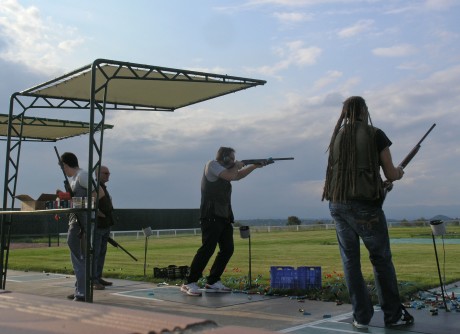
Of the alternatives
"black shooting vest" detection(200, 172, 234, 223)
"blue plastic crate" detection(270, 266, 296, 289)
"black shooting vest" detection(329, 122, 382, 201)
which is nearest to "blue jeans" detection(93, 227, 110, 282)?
"black shooting vest" detection(200, 172, 234, 223)

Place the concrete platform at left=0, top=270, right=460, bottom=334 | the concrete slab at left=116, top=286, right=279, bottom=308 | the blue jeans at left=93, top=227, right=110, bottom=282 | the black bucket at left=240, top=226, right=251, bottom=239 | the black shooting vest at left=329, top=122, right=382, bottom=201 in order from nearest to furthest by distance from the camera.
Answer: the concrete platform at left=0, top=270, right=460, bottom=334, the black shooting vest at left=329, top=122, right=382, bottom=201, the concrete slab at left=116, top=286, right=279, bottom=308, the black bucket at left=240, top=226, right=251, bottom=239, the blue jeans at left=93, top=227, right=110, bottom=282

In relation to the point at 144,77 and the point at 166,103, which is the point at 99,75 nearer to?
the point at 144,77

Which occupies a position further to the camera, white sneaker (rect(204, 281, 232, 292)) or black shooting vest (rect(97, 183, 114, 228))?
black shooting vest (rect(97, 183, 114, 228))

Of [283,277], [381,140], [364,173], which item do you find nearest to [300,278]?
[283,277]

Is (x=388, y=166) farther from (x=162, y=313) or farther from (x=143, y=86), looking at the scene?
(x=143, y=86)

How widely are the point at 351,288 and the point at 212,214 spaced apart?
272cm

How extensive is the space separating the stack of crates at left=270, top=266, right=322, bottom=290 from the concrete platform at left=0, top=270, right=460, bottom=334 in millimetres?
442

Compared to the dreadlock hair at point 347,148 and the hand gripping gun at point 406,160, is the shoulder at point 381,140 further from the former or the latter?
the hand gripping gun at point 406,160

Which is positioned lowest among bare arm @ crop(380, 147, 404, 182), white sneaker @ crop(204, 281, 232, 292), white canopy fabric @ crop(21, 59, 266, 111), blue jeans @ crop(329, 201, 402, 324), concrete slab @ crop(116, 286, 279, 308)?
concrete slab @ crop(116, 286, 279, 308)

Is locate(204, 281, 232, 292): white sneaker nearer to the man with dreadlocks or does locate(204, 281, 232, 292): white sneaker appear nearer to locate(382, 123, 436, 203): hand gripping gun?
the man with dreadlocks

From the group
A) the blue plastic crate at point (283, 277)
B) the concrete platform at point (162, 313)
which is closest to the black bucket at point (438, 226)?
the concrete platform at point (162, 313)

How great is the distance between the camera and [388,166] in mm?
4984

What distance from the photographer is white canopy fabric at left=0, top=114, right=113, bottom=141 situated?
12.5m

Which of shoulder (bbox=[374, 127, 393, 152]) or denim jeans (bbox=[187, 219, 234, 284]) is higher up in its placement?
shoulder (bbox=[374, 127, 393, 152])
